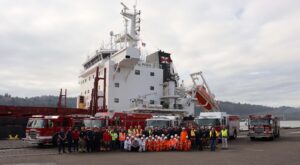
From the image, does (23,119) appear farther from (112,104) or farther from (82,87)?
(82,87)

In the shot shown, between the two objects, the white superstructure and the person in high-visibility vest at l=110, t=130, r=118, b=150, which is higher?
the white superstructure

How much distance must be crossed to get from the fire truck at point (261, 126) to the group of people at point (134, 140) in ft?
23.6

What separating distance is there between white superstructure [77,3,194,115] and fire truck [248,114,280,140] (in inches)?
421

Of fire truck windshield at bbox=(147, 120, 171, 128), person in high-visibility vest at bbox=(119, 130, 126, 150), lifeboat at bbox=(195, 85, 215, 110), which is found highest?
lifeboat at bbox=(195, 85, 215, 110)

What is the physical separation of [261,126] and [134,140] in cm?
1287

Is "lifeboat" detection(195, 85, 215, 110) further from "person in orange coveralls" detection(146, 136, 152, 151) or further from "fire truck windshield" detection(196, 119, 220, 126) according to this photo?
"person in orange coveralls" detection(146, 136, 152, 151)

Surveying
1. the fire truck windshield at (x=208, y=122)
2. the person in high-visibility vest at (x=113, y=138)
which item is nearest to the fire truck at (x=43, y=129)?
the person in high-visibility vest at (x=113, y=138)

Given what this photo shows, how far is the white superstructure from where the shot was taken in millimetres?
34469

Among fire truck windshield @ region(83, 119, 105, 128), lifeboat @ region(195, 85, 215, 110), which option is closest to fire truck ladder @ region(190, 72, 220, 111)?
lifeboat @ region(195, 85, 215, 110)

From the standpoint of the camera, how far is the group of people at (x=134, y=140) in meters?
18.8

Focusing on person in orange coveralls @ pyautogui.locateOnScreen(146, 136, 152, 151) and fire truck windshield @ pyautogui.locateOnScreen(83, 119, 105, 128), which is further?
fire truck windshield @ pyautogui.locateOnScreen(83, 119, 105, 128)

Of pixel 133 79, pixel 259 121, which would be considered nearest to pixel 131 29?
pixel 133 79

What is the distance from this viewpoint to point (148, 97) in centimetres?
3694

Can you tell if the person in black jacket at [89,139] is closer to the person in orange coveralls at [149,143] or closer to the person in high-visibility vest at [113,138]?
the person in high-visibility vest at [113,138]
